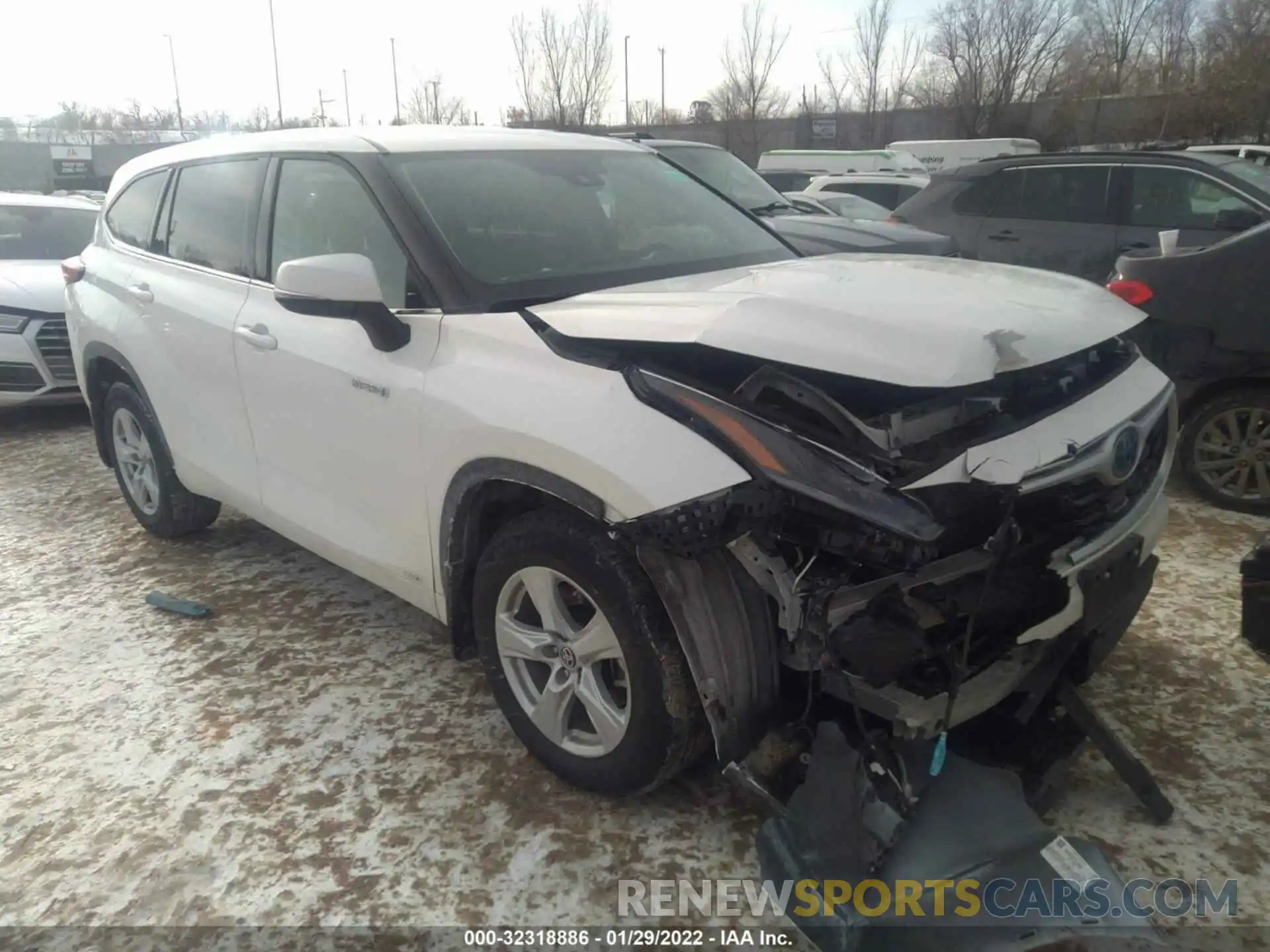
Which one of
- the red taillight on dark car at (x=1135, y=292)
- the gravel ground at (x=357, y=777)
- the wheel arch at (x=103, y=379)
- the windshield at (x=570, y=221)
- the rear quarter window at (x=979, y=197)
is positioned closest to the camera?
the gravel ground at (x=357, y=777)

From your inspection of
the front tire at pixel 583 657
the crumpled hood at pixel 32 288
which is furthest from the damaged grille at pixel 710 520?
the crumpled hood at pixel 32 288

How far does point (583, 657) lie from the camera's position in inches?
94.8

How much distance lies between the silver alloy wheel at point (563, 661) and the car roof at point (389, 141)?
162 cm

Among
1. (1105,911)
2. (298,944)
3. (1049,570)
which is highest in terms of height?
(1049,570)

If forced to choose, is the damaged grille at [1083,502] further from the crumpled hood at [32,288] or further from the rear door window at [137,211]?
the crumpled hood at [32,288]

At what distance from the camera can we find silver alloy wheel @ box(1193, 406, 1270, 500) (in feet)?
14.5

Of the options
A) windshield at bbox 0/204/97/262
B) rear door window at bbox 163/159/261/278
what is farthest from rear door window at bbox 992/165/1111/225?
windshield at bbox 0/204/97/262

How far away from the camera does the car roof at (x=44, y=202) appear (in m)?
8.13

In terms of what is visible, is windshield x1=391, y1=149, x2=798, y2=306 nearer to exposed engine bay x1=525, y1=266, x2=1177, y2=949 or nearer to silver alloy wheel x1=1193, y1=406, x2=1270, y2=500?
exposed engine bay x1=525, y1=266, x2=1177, y2=949

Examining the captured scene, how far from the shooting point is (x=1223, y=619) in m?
3.48

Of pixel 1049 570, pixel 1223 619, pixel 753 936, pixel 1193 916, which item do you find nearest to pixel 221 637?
pixel 753 936

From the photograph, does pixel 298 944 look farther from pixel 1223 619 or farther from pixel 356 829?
pixel 1223 619

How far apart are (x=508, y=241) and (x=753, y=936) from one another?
2.09 m

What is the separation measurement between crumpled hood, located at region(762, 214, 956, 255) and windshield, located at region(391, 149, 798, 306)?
2.66 metres
